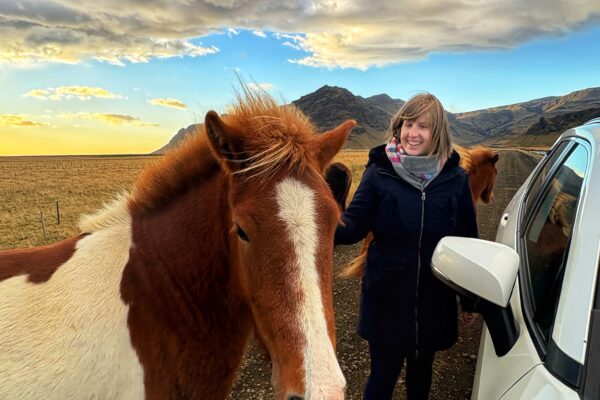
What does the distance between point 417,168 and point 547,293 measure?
113 cm

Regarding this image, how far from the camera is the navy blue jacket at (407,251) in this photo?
2.51 metres

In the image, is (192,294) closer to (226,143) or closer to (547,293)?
(226,143)

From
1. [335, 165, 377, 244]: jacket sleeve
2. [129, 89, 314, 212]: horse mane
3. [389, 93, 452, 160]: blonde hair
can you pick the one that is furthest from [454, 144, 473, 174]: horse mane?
[129, 89, 314, 212]: horse mane

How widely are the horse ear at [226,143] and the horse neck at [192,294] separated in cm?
19

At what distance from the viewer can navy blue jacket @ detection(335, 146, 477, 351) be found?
2.51 meters

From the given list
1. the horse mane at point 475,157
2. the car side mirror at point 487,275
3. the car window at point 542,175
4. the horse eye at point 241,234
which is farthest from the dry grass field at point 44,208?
the horse mane at point 475,157

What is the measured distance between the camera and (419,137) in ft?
8.36

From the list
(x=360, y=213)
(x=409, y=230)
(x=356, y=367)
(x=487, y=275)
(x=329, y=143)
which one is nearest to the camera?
(x=487, y=275)

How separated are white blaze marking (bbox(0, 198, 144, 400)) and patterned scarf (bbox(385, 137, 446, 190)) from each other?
1.84 metres

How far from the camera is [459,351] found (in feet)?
14.9

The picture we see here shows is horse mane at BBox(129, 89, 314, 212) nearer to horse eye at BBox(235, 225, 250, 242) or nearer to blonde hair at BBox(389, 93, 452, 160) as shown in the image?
horse eye at BBox(235, 225, 250, 242)

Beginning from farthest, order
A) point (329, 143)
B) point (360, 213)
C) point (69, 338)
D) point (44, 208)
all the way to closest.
Result: point (44, 208)
point (360, 213)
point (329, 143)
point (69, 338)

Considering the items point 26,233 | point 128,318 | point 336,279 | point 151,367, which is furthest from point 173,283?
point 26,233

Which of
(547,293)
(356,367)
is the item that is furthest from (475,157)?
(547,293)
